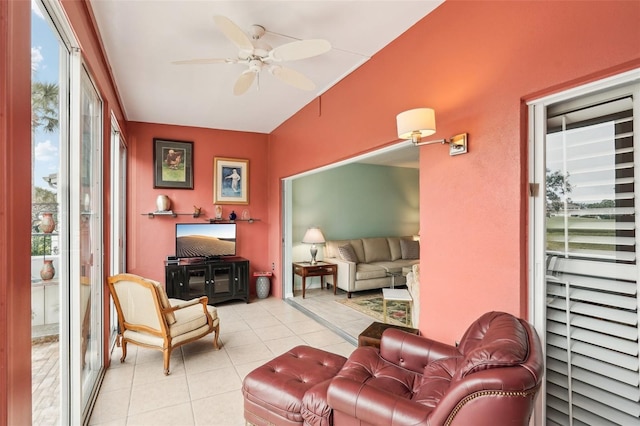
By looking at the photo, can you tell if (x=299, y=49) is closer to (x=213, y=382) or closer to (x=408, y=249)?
(x=213, y=382)

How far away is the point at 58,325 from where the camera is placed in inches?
71.8

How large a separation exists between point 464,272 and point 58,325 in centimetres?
248

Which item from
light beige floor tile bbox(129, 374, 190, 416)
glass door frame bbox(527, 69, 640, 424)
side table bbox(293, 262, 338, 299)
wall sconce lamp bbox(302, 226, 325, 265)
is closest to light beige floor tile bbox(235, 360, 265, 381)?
light beige floor tile bbox(129, 374, 190, 416)

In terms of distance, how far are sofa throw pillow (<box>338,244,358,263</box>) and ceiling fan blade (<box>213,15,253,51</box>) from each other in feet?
13.9

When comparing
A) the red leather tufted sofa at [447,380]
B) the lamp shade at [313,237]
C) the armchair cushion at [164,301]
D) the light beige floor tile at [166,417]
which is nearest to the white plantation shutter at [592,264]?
the red leather tufted sofa at [447,380]

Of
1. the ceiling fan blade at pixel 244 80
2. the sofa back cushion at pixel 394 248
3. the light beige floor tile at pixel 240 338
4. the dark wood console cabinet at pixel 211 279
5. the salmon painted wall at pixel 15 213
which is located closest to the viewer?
the salmon painted wall at pixel 15 213

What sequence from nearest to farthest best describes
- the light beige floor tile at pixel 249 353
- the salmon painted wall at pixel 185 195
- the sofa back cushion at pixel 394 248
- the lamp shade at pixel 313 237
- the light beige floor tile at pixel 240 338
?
the light beige floor tile at pixel 249 353 < the light beige floor tile at pixel 240 338 < the salmon painted wall at pixel 185 195 < the lamp shade at pixel 313 237 < the sofa back cushion at pixel 394 248

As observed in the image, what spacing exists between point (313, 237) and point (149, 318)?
3.29 m

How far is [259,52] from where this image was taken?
2463 millimetres

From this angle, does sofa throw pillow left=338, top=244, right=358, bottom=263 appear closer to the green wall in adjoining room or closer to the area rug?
the green wall in adjoining room

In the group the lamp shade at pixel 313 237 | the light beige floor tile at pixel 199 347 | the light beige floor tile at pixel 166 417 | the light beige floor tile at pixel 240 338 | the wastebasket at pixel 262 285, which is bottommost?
the light beige floor tile at pixel 240 338

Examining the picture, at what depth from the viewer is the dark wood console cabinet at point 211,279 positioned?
16.0 ft

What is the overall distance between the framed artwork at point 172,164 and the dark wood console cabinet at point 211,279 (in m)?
1.32

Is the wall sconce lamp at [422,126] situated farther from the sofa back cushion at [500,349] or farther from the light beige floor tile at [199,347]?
the light beige floor tile at [199,347]
